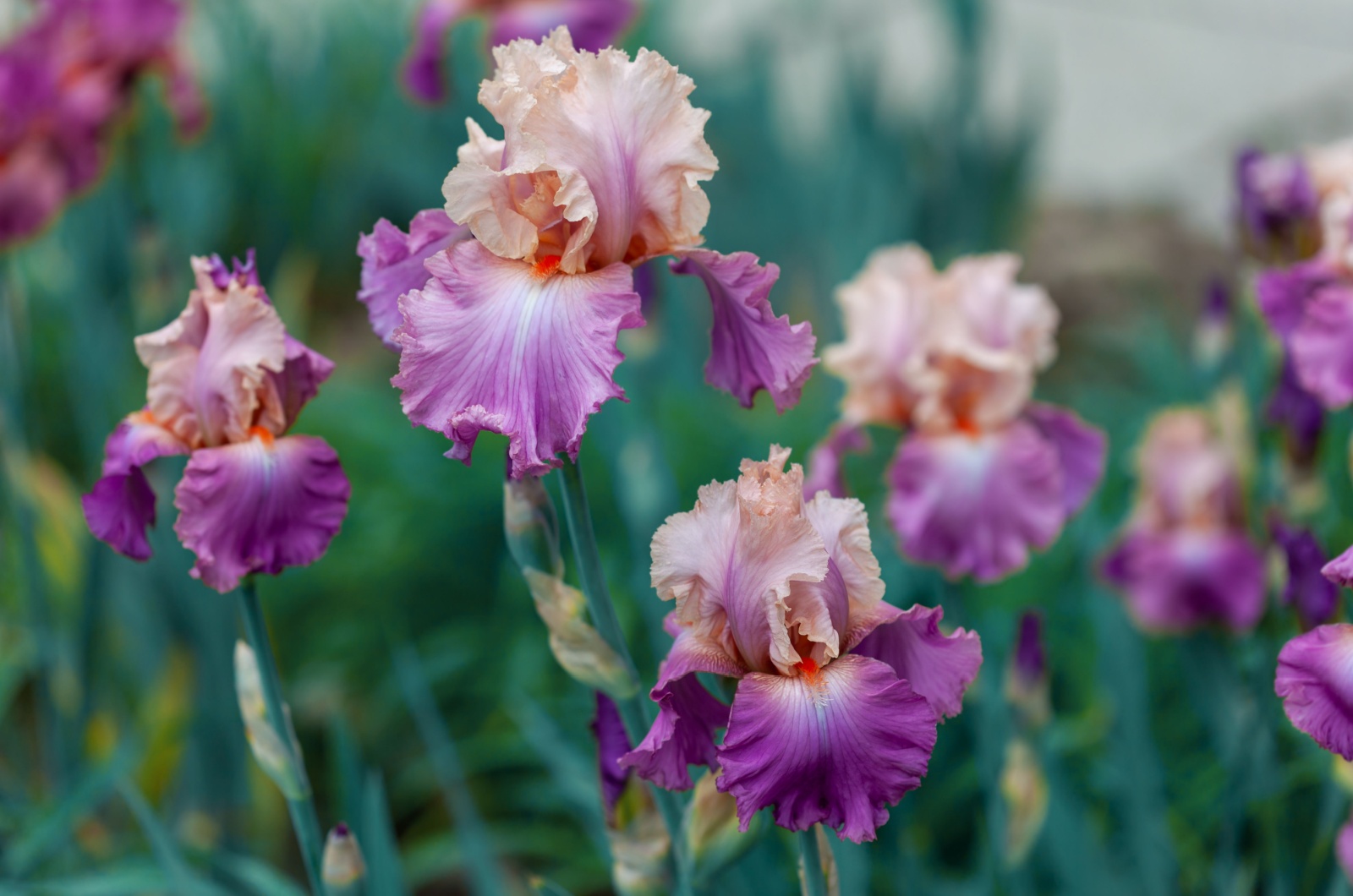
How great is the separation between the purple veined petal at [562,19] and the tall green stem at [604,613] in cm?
120

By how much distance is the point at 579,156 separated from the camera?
0.62 m

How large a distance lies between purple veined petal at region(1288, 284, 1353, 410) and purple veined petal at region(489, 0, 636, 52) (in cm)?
109

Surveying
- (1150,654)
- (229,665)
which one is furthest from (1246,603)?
(229,665)

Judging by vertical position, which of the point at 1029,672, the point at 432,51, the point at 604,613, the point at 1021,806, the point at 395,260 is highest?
the point at 432,51

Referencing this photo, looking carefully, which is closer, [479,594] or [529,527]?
[529,527]

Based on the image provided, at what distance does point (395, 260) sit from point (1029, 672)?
0.69 metres

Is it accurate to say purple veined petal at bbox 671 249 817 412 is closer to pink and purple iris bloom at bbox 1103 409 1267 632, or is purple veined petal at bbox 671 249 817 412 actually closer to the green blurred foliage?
the green blurred foliage

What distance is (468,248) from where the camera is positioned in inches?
25.0

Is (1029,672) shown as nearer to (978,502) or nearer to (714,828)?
(978,502)

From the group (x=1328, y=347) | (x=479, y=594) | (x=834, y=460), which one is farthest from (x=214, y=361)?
(x=479, y=594)

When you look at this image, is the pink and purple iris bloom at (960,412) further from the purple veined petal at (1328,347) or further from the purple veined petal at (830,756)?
the purple veined petal at (830,756)

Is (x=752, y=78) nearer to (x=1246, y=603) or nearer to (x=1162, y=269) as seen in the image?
(x=1162, y=269)

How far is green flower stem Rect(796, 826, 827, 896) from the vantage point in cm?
64

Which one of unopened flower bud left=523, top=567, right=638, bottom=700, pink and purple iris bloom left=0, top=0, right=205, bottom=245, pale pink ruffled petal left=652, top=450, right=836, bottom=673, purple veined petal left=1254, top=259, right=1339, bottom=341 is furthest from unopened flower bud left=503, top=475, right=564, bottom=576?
pink and purple iris bloom left=0, top=0, right=205, bottom=245
